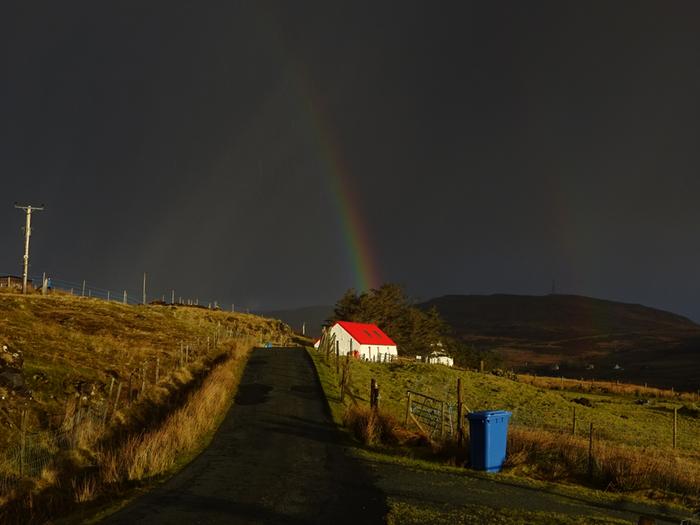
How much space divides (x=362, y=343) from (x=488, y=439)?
63326mm

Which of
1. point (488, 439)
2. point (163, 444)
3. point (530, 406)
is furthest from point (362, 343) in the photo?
point (163, 444)

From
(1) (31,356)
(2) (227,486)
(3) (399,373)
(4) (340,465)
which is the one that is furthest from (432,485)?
(3) (399,373)

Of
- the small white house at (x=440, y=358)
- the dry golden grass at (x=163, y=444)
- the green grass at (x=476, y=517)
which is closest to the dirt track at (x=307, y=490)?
the green grass at (x=476, y=517)

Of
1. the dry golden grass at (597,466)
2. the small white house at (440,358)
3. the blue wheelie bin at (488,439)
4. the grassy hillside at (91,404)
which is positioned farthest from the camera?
the small white house at (440,358)

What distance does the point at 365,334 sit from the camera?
274 feet

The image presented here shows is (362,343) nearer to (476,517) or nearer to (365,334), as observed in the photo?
(365,334)

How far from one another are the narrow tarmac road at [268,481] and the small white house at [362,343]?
5297cm

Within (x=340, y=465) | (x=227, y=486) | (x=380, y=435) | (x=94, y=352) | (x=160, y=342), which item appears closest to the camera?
(x=227, y=486)

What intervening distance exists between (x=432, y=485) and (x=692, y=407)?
2442 inches

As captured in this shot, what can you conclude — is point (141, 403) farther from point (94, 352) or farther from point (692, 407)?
point (692, 407)

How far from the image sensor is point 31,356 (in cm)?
3253

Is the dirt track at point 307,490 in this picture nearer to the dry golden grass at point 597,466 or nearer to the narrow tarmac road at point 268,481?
the narrow tarmac road at point 268,481

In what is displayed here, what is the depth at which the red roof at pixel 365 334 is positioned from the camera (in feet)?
262

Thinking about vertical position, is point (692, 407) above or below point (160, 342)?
below
